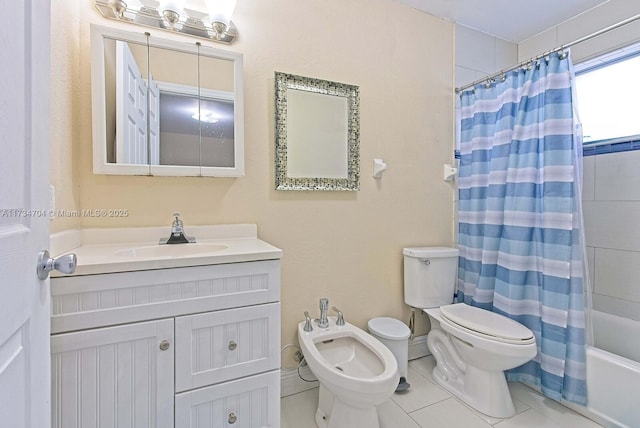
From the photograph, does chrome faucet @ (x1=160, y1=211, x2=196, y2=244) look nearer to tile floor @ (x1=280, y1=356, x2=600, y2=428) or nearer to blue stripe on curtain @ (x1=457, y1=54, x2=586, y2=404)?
tile floor @ (x1=280, y1=356, x2=600, y2=428)

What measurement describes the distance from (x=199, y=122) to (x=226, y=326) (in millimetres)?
951

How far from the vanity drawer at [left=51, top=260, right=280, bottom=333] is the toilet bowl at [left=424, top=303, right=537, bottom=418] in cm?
107

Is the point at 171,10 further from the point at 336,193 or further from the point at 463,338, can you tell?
the point at 463,338

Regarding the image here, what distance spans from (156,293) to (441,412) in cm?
151

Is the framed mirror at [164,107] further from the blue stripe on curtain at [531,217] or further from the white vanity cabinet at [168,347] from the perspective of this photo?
the blue stripe on curtain at [531,217]

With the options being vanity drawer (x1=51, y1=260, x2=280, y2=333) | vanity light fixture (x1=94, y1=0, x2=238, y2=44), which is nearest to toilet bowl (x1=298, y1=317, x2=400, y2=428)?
vanity drawer (x1=51, y1=260, x2=280, y2=333)

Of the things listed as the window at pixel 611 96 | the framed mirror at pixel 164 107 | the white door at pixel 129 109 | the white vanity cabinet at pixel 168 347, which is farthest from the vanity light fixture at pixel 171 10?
the window at pixel 611 96

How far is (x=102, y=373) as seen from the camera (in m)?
0.98

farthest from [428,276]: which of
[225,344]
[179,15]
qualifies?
[179,15]

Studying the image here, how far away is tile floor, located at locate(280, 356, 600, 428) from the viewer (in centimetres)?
150

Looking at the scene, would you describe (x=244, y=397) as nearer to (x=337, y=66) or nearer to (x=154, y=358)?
(x=154, y=358)

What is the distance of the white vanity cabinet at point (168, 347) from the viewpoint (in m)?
0.95

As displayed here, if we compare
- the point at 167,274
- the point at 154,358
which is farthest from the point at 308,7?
the point at 154,358

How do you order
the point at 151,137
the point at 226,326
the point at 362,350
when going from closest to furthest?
the point at 226,326 < the point at 151,137 < the point at 362,350
